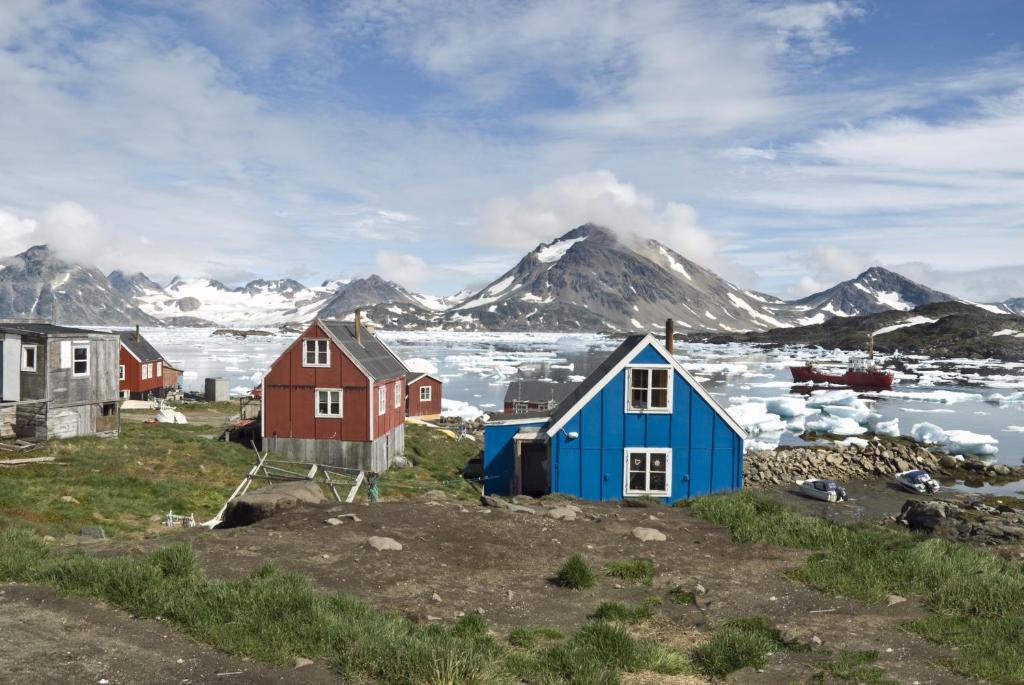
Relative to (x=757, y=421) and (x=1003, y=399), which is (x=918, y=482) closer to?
(x=757, y=421)

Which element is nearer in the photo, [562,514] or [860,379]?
[562,514]

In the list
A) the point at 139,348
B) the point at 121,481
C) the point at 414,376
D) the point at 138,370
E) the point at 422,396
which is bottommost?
the point at 121,481

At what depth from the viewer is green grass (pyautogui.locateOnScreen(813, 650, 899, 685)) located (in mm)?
9297

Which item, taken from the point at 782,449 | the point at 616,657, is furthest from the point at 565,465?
the point at 782,449

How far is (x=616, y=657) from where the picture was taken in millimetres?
9656

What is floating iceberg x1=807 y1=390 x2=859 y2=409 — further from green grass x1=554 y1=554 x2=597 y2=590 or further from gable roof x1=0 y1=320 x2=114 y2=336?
green grass x1=554 y1=554 x2=597 y2=590

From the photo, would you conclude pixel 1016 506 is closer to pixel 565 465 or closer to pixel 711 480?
pixel 711 480

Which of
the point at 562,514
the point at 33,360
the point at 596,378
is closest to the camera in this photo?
the point at 562,514

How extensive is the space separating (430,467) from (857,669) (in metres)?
32.7

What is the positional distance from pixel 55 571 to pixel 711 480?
67.7 feet

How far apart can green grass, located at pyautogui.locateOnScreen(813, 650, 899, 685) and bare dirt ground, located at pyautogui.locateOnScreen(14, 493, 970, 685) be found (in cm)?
19

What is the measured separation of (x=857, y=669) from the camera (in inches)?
378

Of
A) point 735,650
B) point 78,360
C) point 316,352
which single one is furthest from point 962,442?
point 78,360

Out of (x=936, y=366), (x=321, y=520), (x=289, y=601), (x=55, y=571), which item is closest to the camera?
(x=289, y=601)
